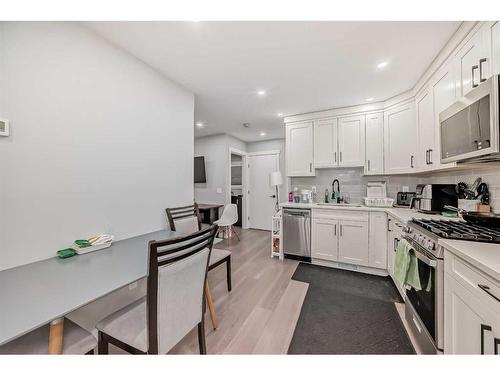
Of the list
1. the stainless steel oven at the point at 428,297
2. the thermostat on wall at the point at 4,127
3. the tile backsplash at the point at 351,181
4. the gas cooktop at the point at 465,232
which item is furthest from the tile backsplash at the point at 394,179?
the thermostat on wall at the point at 4,127

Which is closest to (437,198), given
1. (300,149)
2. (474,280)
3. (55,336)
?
(474,280)

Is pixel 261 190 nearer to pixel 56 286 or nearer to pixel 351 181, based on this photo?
pixel 351 181

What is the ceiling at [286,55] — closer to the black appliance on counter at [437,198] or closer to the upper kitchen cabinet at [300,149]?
the upper kitchen cabinet at [300,149]

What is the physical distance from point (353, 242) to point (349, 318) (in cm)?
117

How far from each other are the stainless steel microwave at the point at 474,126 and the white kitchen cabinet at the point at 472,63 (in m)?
0.19

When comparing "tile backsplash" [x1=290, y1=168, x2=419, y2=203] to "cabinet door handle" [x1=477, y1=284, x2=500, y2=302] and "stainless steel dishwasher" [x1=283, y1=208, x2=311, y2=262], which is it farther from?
"cabinet door handle" [x1=477, y1=284, x2=500, y2=302]

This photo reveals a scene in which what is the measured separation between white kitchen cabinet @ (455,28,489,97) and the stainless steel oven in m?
1.16

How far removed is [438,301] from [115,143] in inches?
106

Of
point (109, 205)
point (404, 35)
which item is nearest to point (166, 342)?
point (109, 205)

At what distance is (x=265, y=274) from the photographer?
2633mm

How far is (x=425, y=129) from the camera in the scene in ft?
7.06

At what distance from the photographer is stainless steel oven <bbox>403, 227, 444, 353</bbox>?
1.19 metres

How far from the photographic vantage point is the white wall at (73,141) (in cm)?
115
